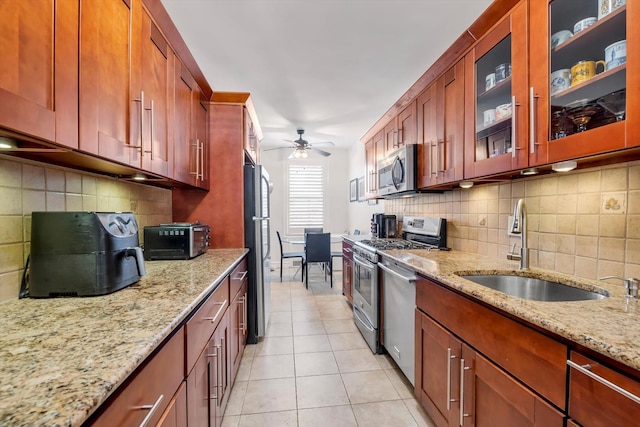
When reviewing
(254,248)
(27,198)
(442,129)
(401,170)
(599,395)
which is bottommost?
(599,395)

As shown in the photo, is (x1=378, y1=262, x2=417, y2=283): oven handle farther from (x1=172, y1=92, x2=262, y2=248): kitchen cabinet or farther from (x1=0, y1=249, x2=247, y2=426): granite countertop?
(x1=172, y1=92, x2=262, y2=248): kitchen cabinet

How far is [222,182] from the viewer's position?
247 cm

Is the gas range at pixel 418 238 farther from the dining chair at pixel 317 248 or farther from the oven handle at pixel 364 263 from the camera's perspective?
the dining chair at pixel 317 248

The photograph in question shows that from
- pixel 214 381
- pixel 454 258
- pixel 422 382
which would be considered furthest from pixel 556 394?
pixel 214 381

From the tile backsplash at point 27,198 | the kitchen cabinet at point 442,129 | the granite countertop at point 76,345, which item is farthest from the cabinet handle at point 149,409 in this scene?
the kitchen cabinet at point 442,129

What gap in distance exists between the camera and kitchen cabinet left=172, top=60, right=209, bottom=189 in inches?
67.8

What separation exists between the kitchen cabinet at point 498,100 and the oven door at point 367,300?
115 cm

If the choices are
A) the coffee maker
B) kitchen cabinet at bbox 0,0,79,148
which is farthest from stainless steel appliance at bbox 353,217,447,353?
kitchen cabinet at bbox 0,0,79,148

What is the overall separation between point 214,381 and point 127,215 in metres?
0.90

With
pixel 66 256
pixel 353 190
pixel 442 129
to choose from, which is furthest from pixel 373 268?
pixel 353 190

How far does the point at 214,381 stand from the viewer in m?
1.37

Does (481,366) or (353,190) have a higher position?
(353,190)

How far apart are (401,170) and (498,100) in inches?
38.9

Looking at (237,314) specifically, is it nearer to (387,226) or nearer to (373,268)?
(373,268)
